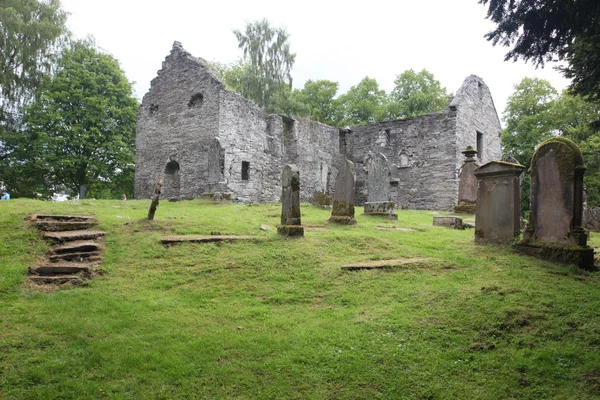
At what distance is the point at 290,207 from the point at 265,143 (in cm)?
1293

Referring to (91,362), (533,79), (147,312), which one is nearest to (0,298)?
(147,312)

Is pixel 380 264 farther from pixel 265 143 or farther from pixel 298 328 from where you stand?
pixel 265 143

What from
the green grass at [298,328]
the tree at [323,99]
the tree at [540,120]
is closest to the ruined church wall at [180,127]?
the green grass at [298,328]

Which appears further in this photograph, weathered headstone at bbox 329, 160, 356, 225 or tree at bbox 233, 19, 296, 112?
tree at bbox 233, 19, 296, 112

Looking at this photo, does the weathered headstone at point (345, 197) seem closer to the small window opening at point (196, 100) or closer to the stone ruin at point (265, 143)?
the stone ruin at point (265, 143)

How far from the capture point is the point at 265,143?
21.5m

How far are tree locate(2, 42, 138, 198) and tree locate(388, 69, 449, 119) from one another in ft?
72.3

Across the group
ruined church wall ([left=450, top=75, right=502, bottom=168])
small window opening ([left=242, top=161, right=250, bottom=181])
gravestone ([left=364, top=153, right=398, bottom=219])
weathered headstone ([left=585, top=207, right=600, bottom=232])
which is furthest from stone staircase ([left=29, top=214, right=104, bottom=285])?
ruined church wall ([left=450, top=75, right=502, bottom=168])

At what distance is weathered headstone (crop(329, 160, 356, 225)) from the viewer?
11.4m

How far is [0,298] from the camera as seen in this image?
5.47m

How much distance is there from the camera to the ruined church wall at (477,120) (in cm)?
2200

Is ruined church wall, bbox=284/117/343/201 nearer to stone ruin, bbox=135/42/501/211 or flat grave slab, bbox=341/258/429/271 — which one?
stone ruin, bbox=135/42/501/211

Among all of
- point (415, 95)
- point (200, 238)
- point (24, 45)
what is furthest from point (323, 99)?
point (200, 238)

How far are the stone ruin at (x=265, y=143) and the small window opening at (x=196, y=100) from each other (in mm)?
52
